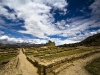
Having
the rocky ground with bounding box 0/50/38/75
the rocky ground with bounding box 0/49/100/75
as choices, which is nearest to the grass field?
the rocky ground with bounding box 0/49/100/75

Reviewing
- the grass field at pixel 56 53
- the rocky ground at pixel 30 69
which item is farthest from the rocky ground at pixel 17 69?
the grass field at pixel 56 53

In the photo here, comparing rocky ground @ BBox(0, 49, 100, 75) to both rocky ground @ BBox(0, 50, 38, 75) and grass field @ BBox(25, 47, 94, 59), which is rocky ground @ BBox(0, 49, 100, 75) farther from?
grass field @ BBox(25, 47, 94, 59)

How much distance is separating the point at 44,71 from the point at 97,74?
5787mm

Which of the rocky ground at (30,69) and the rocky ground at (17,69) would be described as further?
the rocky ground at (30,69)

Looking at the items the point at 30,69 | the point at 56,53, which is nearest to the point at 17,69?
the point at 30,69

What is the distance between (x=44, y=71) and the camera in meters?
11.5

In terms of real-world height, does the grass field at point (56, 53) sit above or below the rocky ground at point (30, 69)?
above

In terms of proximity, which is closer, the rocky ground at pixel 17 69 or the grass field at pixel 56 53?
the rocky ground at pixel 17 69

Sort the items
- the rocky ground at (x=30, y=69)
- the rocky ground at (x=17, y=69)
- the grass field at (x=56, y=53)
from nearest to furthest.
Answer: the rocky ground at (x=17, y=69)
the rocky ground at (x=30, y=69)
the grass field at (x=56, y=53)

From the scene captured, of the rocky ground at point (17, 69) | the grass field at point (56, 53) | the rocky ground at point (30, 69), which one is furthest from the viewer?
the grass field at point (56, 53)

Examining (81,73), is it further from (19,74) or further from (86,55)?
(86,55)

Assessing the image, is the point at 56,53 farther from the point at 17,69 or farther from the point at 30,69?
the point at 17,69

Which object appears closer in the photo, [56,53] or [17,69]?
[17,69]

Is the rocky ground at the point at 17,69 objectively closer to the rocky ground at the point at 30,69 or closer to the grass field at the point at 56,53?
the rocky ground at the point at 30,69
